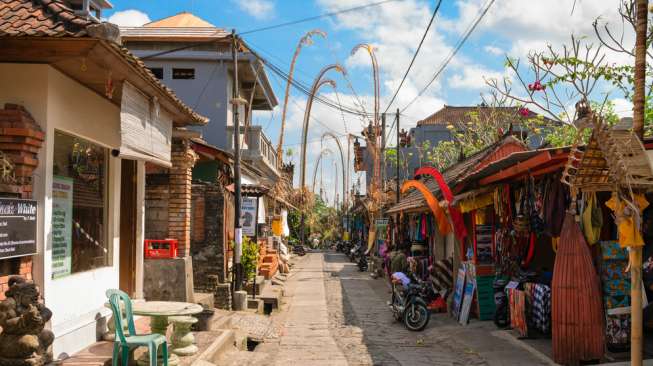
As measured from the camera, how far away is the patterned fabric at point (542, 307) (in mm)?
9375

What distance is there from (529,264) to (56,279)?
8.52m

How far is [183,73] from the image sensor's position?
23.3m

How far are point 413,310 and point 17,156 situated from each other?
915cm

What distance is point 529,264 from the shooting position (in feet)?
38.3

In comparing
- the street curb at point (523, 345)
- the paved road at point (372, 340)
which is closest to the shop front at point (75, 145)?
the paved road at point (372, 340)

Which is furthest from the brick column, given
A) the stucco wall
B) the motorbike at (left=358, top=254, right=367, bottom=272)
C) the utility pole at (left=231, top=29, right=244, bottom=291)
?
the motorbike at (left=358, top=254, right=367, bottom=272)

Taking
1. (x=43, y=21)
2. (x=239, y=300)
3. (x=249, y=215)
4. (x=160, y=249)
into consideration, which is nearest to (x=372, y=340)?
(x=239, y=300)

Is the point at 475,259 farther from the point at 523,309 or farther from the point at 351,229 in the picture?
the point at 351,229

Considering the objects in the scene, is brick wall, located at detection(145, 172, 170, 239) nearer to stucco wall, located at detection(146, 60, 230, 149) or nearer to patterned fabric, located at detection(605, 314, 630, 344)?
patterned fabric, located at detection(605, 314, 630, 344)

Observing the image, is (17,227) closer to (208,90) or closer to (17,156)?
(17,156)

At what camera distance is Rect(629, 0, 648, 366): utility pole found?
17.7 ft

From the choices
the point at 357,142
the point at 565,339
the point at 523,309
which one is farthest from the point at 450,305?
the point at 357,142

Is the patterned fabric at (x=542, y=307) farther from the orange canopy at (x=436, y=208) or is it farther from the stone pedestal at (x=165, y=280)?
the stone pedestal at (x=165, y=280)

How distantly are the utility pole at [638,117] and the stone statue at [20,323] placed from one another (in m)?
5.26
